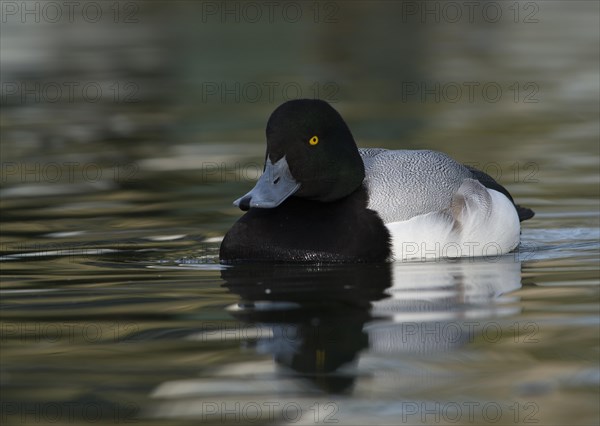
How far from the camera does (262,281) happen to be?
25.3ft

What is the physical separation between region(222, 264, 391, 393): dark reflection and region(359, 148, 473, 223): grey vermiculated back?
425 mm

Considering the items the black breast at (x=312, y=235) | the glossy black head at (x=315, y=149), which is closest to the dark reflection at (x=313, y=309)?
the black breast at (x=312, y=235)

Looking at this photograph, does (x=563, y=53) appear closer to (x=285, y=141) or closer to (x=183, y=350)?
(x=285, y=141)

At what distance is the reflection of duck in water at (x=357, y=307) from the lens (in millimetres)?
6043

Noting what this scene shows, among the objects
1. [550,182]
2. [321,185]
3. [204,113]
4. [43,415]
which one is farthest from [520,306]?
[204,113]

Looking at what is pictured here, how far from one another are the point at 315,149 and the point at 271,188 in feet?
1.30

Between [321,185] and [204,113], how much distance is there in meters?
8.77

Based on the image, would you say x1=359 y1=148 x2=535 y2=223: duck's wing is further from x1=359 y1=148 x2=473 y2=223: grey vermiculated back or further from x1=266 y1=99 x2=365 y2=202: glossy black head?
x1=266 y1=99 x2=365 y2=202: glossy black head

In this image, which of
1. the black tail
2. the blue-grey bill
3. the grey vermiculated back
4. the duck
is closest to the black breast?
the duck

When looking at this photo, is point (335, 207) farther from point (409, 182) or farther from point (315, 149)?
point (409, 182)

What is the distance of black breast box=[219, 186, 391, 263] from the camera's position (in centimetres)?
814

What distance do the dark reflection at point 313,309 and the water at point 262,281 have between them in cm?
2

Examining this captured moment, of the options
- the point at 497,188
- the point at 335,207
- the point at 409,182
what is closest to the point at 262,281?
the point at 335,207

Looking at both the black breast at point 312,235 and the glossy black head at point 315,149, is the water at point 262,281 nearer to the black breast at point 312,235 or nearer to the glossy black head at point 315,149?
the black breast at point 312,235
